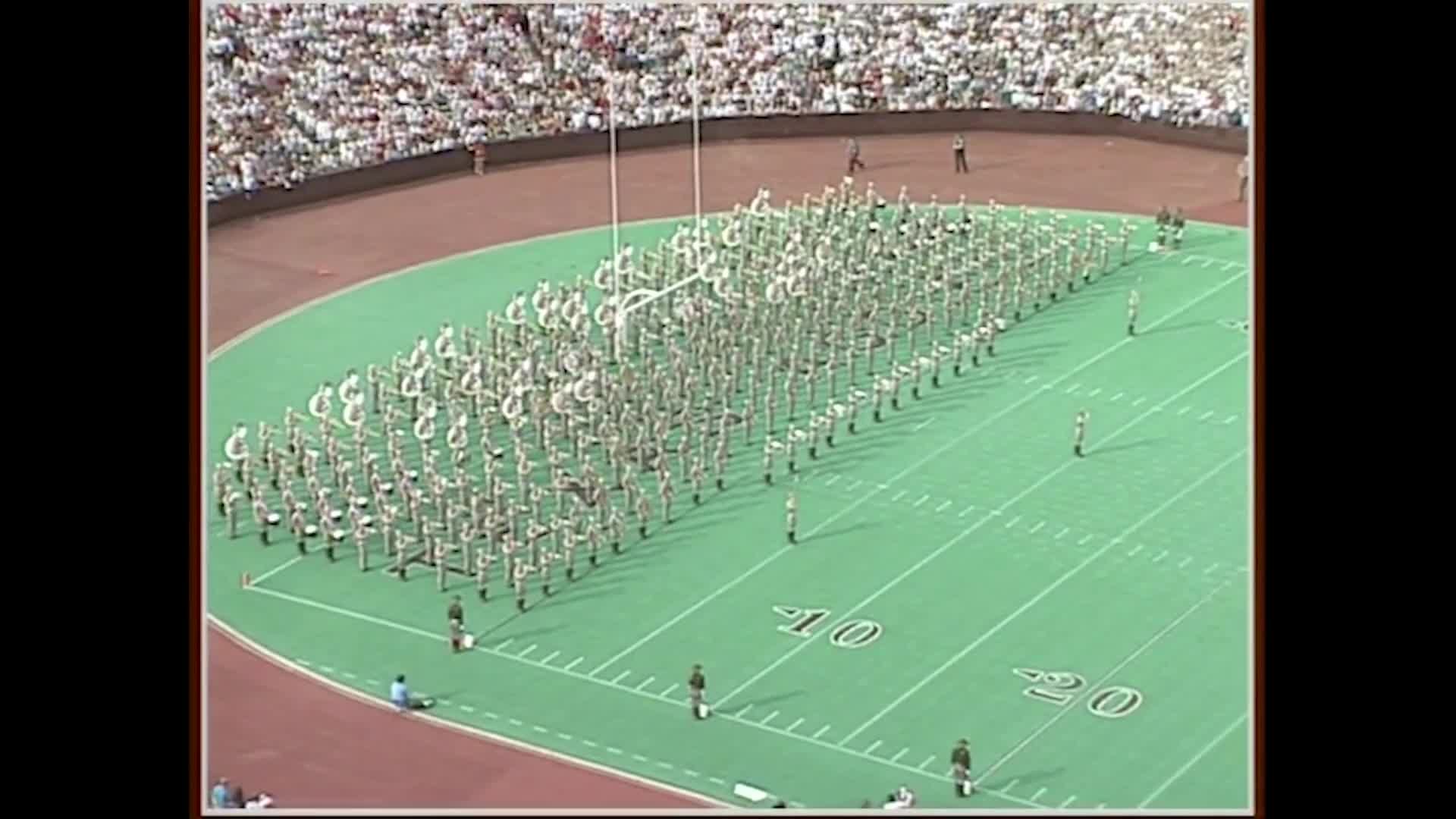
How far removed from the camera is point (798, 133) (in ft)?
106

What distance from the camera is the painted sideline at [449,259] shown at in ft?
83.0

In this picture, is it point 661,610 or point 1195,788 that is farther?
point 661,610

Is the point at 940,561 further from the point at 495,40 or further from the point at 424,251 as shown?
the point at 495,40

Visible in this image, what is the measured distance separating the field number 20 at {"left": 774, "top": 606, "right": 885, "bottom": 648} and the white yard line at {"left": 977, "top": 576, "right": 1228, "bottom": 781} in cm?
166

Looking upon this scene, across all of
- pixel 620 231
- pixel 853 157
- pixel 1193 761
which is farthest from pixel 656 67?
pixel 1193 761

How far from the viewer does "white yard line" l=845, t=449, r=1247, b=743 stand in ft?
58.6

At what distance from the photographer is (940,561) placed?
2006 centimetres

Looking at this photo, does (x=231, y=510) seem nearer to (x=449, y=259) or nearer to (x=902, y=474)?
(x=902, y=474)

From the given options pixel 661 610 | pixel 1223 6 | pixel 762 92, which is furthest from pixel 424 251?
pixel 1223 6

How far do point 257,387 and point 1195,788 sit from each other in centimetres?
1056

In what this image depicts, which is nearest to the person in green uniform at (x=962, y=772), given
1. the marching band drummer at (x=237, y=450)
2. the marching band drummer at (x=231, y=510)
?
the marching band drummer at (x=231, y=510)

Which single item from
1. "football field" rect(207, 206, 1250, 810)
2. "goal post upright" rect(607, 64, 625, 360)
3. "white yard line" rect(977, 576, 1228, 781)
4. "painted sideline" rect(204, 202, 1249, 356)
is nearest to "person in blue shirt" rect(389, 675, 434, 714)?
"football field" rect(207, 206, 1250, 810)
